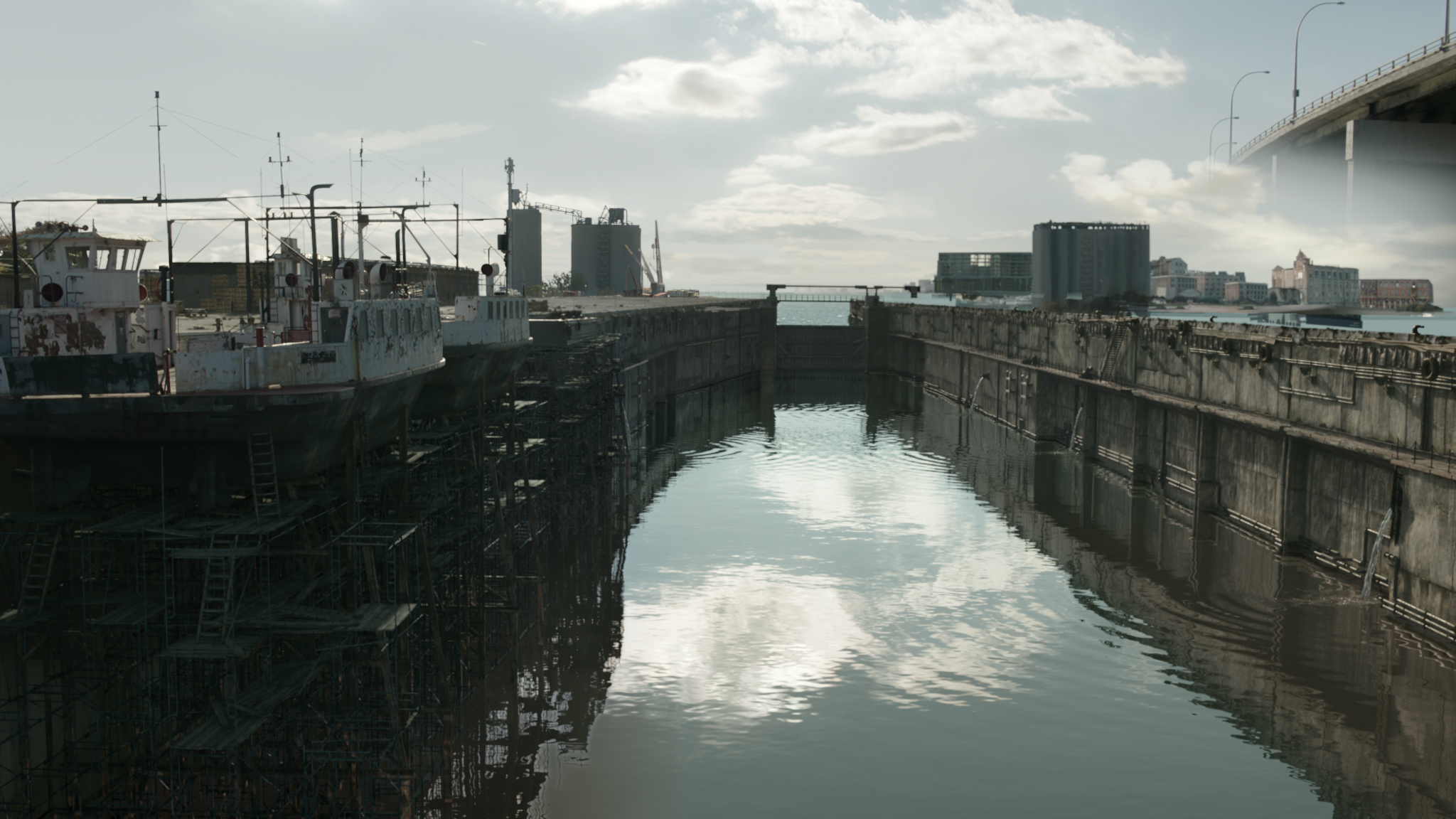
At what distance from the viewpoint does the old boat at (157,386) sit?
22.8m

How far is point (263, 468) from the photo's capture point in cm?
2369

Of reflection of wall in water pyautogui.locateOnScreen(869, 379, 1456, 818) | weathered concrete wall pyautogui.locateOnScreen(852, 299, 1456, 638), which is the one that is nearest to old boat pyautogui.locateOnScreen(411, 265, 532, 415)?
reflection of wall in water pyautogui.locateOnScreen(869, 379, 1456, 818)

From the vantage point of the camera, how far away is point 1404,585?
3666 cm

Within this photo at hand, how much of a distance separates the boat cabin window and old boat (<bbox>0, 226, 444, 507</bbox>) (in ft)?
0.10

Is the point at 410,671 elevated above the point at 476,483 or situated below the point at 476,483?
below

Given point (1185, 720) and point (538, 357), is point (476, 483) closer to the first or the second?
point (538, 357)

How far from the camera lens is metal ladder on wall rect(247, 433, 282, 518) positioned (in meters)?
23.1

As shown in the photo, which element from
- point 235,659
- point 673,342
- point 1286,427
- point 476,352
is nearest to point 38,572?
point 235,659

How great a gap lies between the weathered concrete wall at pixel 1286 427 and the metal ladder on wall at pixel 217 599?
34769 millimetres

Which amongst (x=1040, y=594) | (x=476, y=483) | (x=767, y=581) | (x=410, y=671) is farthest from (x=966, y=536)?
(x=410, y=671)

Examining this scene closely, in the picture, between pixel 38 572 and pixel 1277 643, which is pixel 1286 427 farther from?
pixel 38 572

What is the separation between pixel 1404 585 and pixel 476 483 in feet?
105

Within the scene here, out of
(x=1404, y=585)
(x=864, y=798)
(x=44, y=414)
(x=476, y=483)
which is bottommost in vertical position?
(x=864, y=798)

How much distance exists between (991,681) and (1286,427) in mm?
20377
